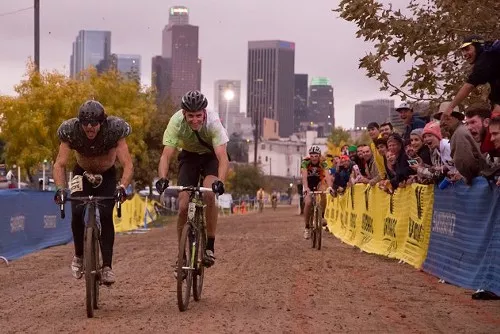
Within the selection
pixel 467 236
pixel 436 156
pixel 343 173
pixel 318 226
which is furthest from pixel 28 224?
pixel 467 236

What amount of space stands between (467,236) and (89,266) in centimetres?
496

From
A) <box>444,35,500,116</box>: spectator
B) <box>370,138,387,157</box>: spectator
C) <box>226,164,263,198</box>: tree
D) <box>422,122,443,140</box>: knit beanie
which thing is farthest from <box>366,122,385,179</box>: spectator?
<box>226,164,263,198</box>: tree

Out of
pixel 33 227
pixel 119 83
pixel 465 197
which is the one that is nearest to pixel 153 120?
pixel 119 83

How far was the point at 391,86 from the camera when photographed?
19.2 metres

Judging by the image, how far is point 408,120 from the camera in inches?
699

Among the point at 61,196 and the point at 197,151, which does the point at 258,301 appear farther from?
the point at 61,196

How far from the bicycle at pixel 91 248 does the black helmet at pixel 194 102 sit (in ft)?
4.02

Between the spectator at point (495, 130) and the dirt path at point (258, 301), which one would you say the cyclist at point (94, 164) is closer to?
the dirt path at point (258, 301)

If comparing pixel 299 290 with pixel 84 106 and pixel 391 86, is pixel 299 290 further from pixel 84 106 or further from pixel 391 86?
pixel 391 86

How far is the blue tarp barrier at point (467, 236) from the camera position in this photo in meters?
11.4

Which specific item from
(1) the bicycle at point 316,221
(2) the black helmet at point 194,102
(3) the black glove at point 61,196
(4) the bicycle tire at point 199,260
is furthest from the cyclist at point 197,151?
(1) the bicycle at point 316,221

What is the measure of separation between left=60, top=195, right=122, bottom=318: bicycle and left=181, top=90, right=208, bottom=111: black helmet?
1.23 meters

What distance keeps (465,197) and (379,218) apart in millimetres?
7050

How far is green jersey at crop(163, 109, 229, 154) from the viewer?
10555mm
